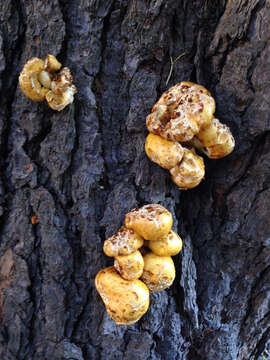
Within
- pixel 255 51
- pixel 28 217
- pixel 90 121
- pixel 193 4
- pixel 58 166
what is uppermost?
pixel 193 4

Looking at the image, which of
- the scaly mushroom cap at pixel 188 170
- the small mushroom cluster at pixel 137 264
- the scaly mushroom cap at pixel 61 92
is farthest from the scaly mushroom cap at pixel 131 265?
the scaly mushroom cap at pixel 61 92

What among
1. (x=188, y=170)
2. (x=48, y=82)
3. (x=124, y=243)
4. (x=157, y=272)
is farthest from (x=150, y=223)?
(x=48, y=82)

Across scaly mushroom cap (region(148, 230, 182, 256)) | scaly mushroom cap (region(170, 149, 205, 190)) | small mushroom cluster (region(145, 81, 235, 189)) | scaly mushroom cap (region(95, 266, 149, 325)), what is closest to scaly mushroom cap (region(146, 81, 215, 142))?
small mushroom cluster (region(145, 81, 235, 189))

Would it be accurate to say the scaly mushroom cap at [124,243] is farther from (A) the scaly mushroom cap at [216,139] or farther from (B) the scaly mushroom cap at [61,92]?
(B) the scaly mushroom cap at [61,92]

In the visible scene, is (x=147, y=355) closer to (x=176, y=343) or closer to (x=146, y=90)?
(x=176, y=343)

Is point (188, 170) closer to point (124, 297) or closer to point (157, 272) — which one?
point (157, 272)

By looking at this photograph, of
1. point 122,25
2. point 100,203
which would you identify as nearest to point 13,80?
point 122,25
